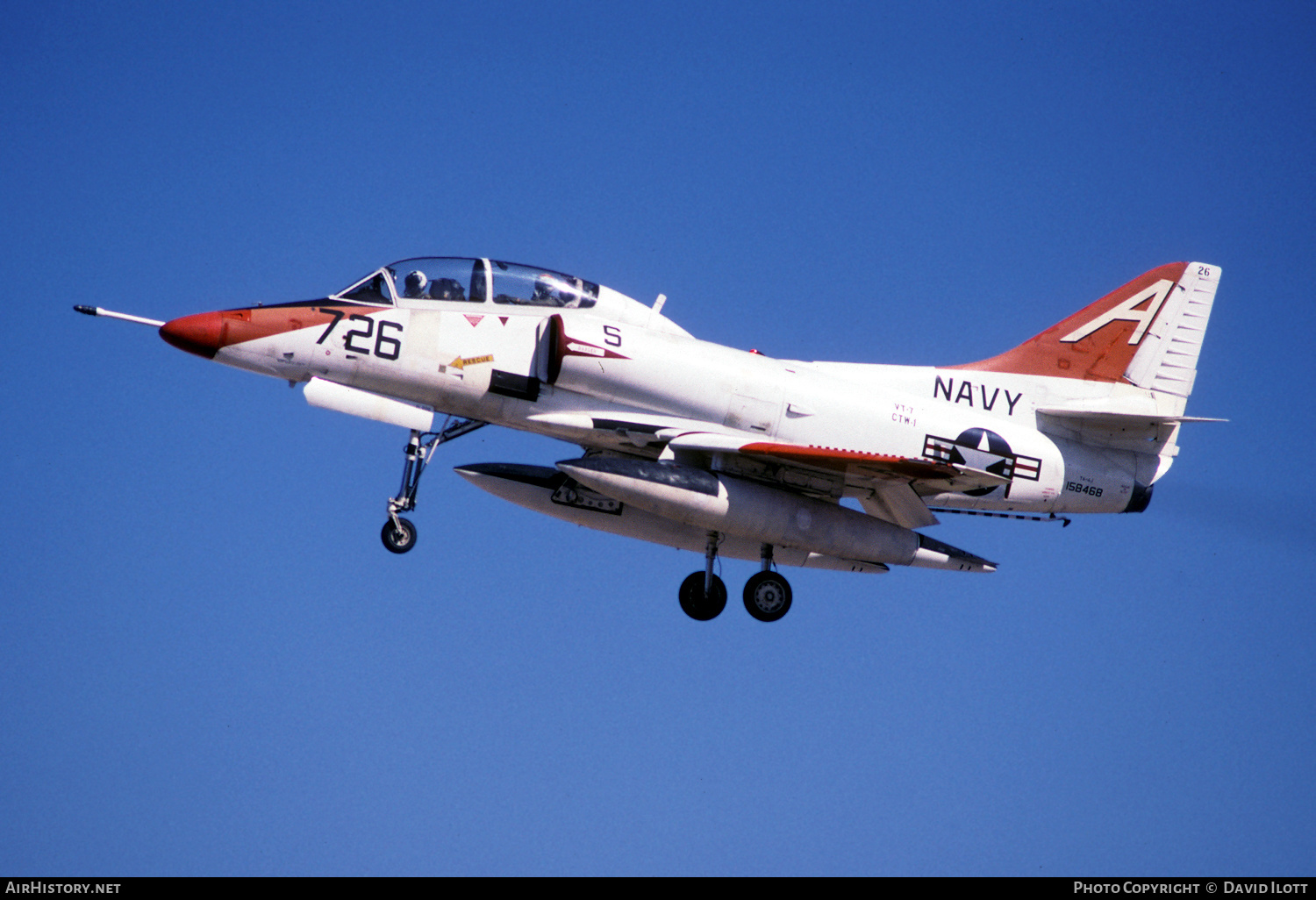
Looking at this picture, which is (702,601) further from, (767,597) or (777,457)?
(777,457)

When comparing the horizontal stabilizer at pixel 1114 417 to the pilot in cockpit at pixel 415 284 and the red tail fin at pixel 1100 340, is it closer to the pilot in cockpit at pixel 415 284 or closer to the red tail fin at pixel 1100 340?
the red tail fin at pixel 1100 340

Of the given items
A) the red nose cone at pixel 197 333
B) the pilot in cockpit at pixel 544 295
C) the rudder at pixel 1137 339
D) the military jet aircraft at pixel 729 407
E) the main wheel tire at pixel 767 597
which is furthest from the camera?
the rudder at pixel 1137 339

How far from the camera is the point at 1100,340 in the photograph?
19109mm

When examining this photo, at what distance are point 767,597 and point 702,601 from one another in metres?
0.81

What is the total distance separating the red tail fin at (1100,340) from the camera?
19016 mm

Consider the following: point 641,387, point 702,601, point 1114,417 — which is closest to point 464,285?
point 641,387

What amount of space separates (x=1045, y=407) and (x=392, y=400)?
8.31 meters

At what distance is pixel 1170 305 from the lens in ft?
62.8

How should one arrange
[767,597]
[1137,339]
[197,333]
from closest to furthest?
[197,333] → [767,597] → [1137,339]

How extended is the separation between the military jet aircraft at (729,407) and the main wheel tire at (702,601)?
0.02 m

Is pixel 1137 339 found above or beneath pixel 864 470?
above

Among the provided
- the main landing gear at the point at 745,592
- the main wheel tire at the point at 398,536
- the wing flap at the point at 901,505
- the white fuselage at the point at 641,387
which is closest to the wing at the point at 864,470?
the wing flap at the point at 901,505
